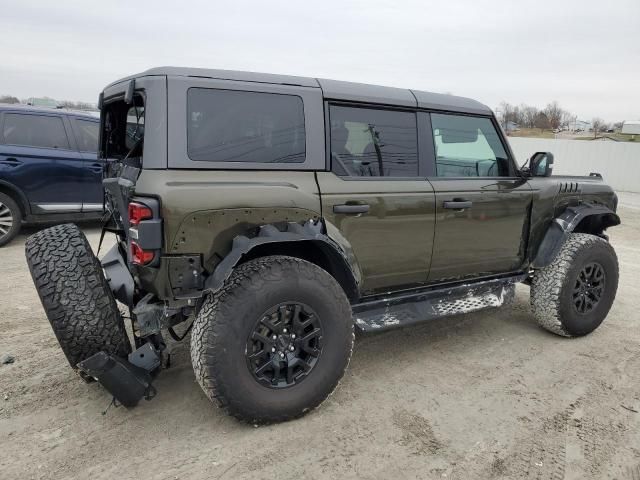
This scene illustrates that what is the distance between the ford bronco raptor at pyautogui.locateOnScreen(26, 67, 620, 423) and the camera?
102 inches

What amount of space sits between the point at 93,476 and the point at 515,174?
139 inches

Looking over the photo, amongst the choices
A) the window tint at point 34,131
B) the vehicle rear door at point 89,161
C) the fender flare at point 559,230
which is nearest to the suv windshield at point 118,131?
the fender flare at point 559,230

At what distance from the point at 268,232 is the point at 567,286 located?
266 centimetres

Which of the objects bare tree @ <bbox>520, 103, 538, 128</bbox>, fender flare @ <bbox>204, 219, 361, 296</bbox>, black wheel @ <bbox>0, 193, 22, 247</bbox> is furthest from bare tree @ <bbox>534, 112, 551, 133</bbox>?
fender flare @ <bbox>204, 219, 361, 296</bbox>

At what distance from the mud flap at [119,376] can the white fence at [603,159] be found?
1774 centimetres

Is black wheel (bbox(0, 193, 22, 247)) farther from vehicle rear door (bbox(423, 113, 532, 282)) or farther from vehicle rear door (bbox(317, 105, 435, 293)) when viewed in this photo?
vehicle rear door (bbox(423, 113, 532, 282))

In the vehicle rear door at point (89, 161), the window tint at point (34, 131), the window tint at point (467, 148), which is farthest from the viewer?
the vehicle rear door at point (89, 161)

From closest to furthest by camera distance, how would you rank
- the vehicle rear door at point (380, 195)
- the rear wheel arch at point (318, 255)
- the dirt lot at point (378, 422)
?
the dirt lot at point (378, 422)
the rear wheel arch at point (318, 255)
the vehicle rear door at point (380, 195)

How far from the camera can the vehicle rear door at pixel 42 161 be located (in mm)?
6754

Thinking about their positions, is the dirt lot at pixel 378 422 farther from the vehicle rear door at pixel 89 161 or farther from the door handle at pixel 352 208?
the vehicle rear door at pixel 89 161

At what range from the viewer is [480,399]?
320cm

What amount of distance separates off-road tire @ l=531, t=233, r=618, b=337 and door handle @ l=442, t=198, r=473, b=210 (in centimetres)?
108

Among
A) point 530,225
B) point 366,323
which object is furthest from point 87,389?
point 530,225

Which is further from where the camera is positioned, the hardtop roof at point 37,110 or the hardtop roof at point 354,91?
the hardtop roof at point 37,110
